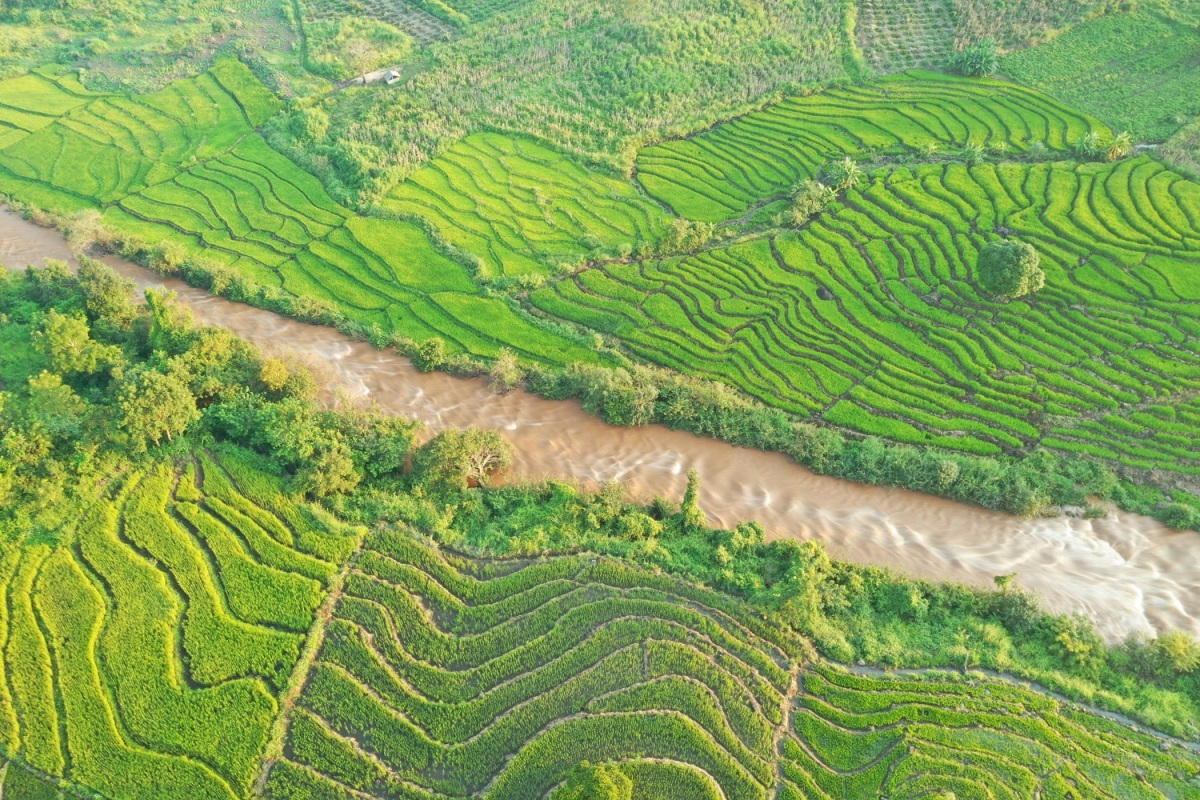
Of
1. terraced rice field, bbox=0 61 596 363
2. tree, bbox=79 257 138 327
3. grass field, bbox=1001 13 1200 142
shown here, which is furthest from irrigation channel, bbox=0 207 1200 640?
grass field, bbox=1001 13 1200 142

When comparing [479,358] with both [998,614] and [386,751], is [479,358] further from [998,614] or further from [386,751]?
[998,614]

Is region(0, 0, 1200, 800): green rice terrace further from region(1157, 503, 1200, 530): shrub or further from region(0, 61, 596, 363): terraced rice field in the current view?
region(0, 61, 596, 363): terraced rice field

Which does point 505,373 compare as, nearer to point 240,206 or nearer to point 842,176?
point 240,206

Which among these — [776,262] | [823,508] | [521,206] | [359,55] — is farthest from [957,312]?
[359,55]

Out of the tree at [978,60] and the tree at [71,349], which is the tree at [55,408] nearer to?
the tree at [71,349]

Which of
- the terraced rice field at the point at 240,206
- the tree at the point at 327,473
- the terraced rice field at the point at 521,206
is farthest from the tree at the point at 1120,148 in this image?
the tree at the point at 327,473

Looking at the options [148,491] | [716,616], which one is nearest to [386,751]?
[716,616]
